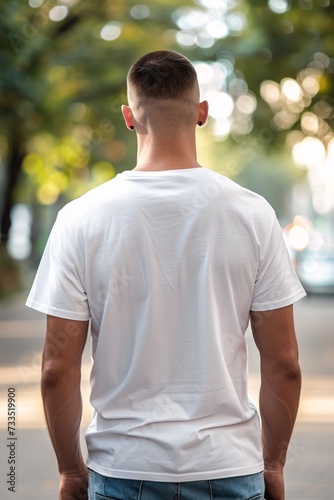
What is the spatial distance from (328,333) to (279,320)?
15.4 metres

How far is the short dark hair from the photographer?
99.2 inches

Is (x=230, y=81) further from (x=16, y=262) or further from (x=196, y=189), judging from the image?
(x=196, y=189)

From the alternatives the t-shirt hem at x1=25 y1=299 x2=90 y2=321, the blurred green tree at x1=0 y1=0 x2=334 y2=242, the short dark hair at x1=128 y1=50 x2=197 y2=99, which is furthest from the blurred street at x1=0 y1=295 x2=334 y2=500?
the blurred green tree at x1=0 y1=0 x2=334 y2=242

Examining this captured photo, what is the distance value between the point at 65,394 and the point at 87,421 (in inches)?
260

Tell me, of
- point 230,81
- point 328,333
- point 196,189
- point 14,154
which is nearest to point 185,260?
point 196,189

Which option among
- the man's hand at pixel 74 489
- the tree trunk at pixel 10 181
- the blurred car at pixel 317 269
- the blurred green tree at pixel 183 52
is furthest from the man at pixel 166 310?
the tree trunk at pixel 10 181

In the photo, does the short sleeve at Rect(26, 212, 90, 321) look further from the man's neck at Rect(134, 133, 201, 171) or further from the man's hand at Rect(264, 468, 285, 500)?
the man's hand at Rect(264, 468, 285, 500)

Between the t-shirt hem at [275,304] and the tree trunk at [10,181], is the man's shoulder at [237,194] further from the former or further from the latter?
the tree trunk at [10,181]

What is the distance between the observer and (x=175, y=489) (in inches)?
92.4

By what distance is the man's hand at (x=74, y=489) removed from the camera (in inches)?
104

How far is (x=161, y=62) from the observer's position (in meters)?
2.55

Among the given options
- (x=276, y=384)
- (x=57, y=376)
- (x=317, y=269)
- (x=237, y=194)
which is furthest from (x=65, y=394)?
(x=317, y=269)

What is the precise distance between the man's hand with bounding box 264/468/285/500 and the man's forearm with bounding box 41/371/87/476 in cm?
46

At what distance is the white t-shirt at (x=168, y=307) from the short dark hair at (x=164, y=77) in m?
0.20
